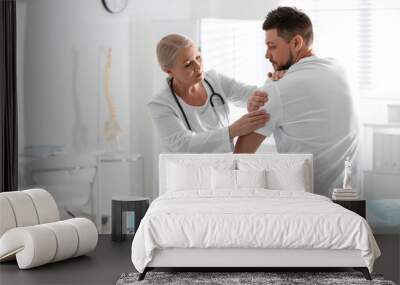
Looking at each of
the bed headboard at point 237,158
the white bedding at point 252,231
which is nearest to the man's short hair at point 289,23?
the bed headboard at point 237,158

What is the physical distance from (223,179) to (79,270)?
1.66 m

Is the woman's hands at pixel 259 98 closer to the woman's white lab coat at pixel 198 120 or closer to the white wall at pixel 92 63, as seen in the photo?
the woman's white lab coat at pixel 198 120

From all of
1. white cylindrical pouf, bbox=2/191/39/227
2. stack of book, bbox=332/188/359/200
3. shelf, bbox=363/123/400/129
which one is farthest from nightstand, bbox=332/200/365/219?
white cylindrical pouf, bbox=2/191/39/227

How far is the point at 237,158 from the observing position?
739cm

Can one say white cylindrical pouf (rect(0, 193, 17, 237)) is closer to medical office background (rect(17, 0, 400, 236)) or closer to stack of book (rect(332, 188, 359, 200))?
medical office background (rect(17, 0, 400, 236))

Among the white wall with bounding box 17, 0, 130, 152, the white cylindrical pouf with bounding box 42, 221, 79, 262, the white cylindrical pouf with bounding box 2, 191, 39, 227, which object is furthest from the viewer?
the white wall with bounding box 17, 0, 130, 152

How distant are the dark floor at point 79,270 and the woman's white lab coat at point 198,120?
1312mm

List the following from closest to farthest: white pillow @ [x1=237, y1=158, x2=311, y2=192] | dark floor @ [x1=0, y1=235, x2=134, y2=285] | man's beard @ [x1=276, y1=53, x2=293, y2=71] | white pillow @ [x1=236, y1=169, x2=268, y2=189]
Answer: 1. dark floor @ [x1=0, y1=235, x2=134, y2=285]
2. white pillow @ [x1=236, y1=169, x2=268, y2=189]
3. white pillow @ [x1=237, y1=158, x2=311, y2=192]
4. man's beard @ [x1=276, y1=53, x2=293, y2=71]

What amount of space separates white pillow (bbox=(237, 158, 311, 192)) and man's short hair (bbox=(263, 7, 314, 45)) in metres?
1.24

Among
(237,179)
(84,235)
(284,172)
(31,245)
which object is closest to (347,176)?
(284,172)

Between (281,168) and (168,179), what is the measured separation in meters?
1.08

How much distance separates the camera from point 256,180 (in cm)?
694

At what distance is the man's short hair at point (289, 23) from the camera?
24.6 ft

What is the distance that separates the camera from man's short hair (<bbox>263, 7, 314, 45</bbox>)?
24.6ft
